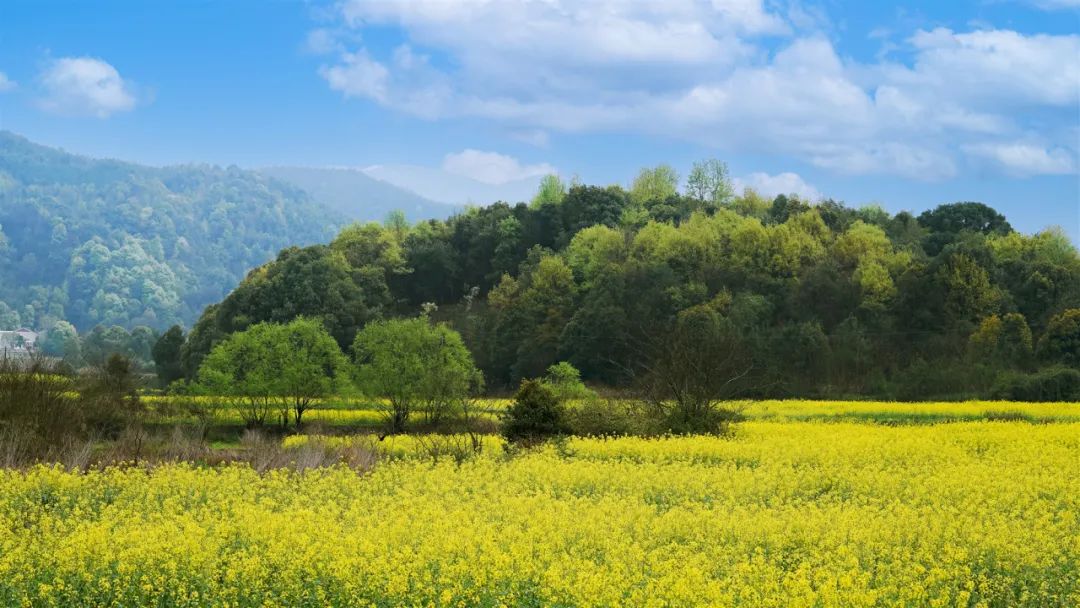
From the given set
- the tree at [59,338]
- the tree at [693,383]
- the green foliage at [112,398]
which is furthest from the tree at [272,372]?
the tree at [59,338]

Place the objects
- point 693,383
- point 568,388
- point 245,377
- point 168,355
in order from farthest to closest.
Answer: point 168,355 < point 245,377 < point 568,388 < point 693,383

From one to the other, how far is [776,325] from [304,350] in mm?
31274

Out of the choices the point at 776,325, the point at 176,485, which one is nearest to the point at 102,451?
the point at 176,485

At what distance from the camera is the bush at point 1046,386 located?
4569 cm

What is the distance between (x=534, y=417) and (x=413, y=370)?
43.8 ft

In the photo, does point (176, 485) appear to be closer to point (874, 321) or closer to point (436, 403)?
point (436, 403)

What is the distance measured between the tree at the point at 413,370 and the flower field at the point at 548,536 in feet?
47.2

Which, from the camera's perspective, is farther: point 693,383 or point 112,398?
point 112,398

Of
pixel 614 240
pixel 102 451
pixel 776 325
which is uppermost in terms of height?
pixel 614 240

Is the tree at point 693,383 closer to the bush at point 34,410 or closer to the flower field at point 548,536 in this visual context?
the flower field at point 548,536

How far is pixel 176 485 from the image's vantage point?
68.4 feet

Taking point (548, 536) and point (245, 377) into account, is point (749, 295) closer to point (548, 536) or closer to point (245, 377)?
point (245, 377)

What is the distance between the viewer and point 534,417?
3117cm

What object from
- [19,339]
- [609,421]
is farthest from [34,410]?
[19,339]
